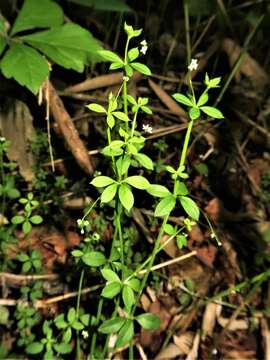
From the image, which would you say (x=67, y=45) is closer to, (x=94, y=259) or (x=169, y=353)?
(x=94, y=259)

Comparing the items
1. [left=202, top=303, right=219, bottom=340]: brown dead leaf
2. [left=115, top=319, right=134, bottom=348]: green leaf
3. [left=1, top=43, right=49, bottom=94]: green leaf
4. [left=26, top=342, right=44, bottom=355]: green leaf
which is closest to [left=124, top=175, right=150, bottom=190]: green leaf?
[left=115, top=319, right=134, bottom=348]: green leaf

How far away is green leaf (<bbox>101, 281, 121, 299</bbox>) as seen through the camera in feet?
A: 3.49

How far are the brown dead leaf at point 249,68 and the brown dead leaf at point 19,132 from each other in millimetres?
1093

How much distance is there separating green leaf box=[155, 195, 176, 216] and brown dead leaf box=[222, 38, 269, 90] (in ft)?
4.87

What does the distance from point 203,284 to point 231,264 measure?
0.47 feet

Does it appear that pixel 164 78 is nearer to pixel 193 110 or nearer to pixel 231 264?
pixel 231 264

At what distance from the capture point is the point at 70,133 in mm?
1699

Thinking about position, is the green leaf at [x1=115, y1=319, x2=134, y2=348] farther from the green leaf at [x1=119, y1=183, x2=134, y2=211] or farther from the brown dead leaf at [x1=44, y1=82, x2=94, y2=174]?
the brown dead leaf at [x1=44, y1=82, x2=94, y2=174]

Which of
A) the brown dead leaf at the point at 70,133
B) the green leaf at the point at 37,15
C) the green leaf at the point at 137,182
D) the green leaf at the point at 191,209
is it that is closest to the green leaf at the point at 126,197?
the green leaf at the point at 137,182

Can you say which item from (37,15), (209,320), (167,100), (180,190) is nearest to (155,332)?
(209,320)

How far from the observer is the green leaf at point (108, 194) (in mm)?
928

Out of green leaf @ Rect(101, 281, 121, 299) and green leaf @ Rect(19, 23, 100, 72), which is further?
green leaf @ Rect(19, 23, 100, 72)

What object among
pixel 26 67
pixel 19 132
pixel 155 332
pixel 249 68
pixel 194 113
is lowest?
pixel 155 332

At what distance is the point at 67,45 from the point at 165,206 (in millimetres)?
931
